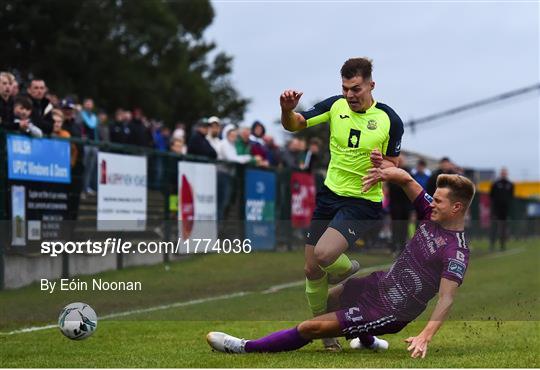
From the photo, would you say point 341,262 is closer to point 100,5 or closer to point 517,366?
point 517,366

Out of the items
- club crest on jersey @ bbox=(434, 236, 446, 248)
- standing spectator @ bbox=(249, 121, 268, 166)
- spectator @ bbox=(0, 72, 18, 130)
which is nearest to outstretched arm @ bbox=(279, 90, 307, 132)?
club crest on jersey @ bbox=(434, 236, 446, 248)

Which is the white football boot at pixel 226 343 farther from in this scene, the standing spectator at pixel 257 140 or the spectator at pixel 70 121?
the standing spectator at pixel 257 140

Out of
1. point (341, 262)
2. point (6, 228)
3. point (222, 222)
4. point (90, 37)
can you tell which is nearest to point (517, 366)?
point (341, 262)

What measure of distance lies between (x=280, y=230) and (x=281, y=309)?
26.3 feet

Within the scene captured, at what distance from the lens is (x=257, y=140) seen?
23281mm

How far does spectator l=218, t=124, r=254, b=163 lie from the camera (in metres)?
21.7

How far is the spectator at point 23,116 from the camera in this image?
48.8 feet

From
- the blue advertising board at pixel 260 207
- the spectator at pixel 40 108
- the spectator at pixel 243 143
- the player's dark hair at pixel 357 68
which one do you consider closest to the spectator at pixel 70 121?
the spectator at pixel 40 108

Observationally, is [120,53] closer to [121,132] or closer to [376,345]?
[121,132]

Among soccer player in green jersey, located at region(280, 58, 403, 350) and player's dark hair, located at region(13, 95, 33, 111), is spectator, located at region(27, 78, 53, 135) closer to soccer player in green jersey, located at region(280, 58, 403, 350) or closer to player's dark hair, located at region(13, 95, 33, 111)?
player's dark hair, located at region(13, 95, 33, 111)

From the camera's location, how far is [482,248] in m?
31.1

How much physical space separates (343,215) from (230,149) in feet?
39.6

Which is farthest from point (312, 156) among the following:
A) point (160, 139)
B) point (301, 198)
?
point (160, 139)

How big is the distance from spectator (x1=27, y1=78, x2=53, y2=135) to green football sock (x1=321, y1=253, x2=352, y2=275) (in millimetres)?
6673
